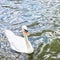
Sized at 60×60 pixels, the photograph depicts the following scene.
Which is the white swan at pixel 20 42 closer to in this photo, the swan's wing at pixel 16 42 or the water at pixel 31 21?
the swan's wing at pixel 16 42

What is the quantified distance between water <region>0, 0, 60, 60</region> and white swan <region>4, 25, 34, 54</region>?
0.14 meters

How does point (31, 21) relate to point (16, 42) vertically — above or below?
above

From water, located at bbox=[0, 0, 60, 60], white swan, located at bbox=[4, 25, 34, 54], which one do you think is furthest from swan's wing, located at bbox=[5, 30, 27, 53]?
water, located at bbox=[0, 0, 60, 60]

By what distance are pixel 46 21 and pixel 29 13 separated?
3.78ft

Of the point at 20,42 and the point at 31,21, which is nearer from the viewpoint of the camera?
the point at 20,42

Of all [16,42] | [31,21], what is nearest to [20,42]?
[16,42]

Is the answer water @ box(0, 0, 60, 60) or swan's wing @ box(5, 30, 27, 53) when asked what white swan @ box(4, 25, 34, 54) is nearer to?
swan's wing @ box(5, 30, 27, 53)

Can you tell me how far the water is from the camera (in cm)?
824

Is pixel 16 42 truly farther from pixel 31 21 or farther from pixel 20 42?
pixel 31 21

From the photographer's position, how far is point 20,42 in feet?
28.1

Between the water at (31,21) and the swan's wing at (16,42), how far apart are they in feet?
0.49

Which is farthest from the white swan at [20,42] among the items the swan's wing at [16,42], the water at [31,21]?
the water at [31,21]

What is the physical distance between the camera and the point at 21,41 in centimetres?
861

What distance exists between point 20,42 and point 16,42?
0.13 m
